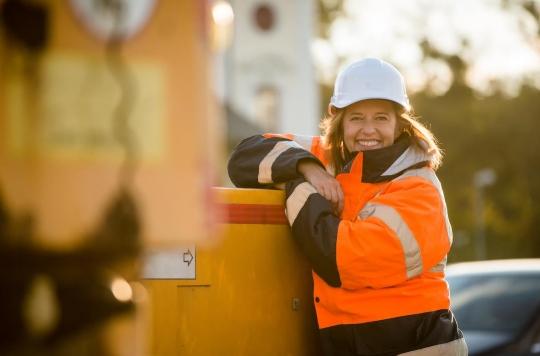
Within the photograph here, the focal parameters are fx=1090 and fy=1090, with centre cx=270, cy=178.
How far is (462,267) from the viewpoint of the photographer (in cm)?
787

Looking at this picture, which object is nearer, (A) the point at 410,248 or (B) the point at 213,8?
(B) the point at 213,8

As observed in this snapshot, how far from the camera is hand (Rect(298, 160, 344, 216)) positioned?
352cm

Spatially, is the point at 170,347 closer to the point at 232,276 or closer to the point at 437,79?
the point at 232,276

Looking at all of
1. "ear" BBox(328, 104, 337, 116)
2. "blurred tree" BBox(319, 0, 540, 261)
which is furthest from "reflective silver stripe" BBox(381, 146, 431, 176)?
"blurred tree" BBox(319, 0, 540, 261)

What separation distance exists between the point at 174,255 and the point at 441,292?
88 cm

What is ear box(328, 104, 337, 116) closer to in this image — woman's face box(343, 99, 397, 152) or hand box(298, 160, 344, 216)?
woman's face box(343, 99, 397, 152)

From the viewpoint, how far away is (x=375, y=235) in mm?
3311

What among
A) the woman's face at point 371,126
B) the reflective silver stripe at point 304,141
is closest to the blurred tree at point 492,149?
the reflective silver stripe at point 304,141

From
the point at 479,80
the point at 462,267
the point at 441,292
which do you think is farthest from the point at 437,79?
the point at 441,292

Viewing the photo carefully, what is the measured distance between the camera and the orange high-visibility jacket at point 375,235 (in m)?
3.34

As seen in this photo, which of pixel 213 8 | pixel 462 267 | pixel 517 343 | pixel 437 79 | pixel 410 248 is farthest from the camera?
pixel 437 79

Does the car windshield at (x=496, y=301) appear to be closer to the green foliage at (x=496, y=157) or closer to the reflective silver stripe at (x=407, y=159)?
the reflective silver stripe at (x=407, y=159)

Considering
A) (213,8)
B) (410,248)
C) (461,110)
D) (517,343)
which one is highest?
(461,110)

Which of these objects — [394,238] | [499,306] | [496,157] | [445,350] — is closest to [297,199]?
[394,238]
